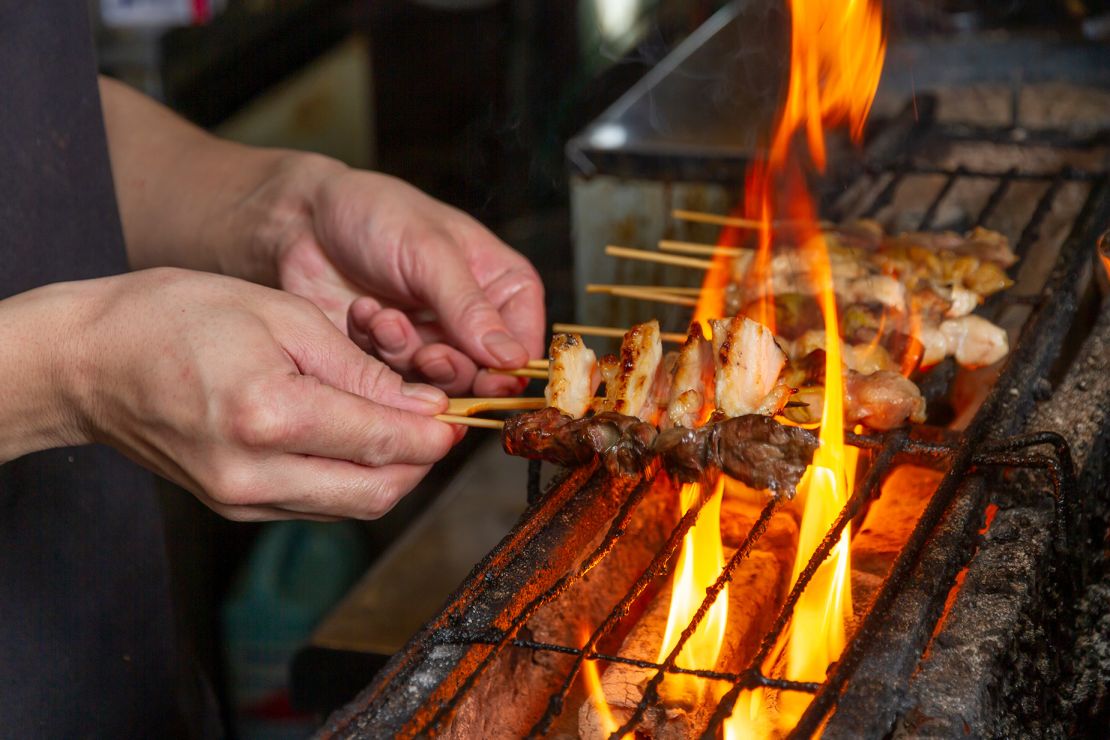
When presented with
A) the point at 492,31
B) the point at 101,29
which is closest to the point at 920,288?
the point at 101,29

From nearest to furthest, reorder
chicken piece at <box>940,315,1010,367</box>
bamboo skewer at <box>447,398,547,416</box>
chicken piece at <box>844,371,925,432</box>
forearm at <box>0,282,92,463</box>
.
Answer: forearm at <box>0,282,92,463</box> → bamboo skewer at <box>447,398,547,416</box> → chicken piece at <box>844,371,925,432</box> → chicken piece at <box>940,315,1010,367</box>

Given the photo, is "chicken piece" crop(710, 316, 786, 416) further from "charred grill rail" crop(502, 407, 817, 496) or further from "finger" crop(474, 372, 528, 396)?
"finger" crop(474, 372, 528, 396)

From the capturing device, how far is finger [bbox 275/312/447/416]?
219 cm

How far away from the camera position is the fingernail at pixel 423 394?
2340mm

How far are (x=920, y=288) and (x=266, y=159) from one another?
2.02 metres

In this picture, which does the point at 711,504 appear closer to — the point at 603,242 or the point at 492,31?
the point at 603,242

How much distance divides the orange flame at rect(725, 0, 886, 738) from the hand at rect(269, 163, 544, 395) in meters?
0.78

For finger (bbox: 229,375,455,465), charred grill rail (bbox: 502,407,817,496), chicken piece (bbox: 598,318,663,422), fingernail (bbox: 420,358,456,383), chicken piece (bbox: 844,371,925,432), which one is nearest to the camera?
finger (bbox: 229,375,455,465)

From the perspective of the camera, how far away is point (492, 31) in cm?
1102

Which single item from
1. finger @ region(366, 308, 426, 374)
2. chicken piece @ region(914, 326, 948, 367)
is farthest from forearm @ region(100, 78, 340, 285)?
chicken piece @ region(914, 326, 948, 367)

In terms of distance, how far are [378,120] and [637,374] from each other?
910cm

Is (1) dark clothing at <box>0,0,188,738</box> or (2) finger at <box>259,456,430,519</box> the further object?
(1) dark clothing at <box>0,0,188,738</box>

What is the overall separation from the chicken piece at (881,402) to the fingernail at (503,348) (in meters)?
0.81

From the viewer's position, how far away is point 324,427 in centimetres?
208
